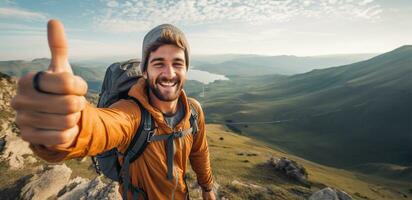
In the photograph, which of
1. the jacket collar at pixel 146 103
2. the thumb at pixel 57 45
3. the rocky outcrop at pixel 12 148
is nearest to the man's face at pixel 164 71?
the jacket collar at pixel 146 103

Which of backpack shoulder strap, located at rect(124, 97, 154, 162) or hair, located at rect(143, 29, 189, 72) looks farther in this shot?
hair, located at rect(143, 29, 189, 72)

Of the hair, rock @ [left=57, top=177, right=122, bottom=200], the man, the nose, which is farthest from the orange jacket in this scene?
rock @ [left=57, top=177, right=122, bottom=200]

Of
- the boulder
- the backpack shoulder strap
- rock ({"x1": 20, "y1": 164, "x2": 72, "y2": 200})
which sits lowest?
the boulder

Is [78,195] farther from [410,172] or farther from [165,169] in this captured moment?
[410,172]

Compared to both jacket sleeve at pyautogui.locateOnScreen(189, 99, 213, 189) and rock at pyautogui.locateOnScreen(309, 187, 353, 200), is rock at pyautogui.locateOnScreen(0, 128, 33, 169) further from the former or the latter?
rock at pyautogui.locateOnScreen(309, 187, 353, 200)

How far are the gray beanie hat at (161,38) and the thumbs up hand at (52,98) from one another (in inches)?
99.7

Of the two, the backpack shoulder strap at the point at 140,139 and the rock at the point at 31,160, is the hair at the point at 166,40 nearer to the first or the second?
the backpack shoulder strap at the point at 140,139

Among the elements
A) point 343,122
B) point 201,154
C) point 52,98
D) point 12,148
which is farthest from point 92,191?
point 343,122

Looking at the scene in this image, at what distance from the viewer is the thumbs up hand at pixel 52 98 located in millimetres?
2086

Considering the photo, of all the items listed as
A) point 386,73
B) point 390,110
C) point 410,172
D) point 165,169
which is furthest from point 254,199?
point 386,73

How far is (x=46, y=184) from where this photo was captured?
573 inches

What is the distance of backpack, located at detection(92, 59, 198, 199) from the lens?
4375 mm

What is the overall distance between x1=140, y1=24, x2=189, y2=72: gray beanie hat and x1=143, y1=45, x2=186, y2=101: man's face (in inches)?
3.5

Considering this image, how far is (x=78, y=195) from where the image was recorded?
522 inches
